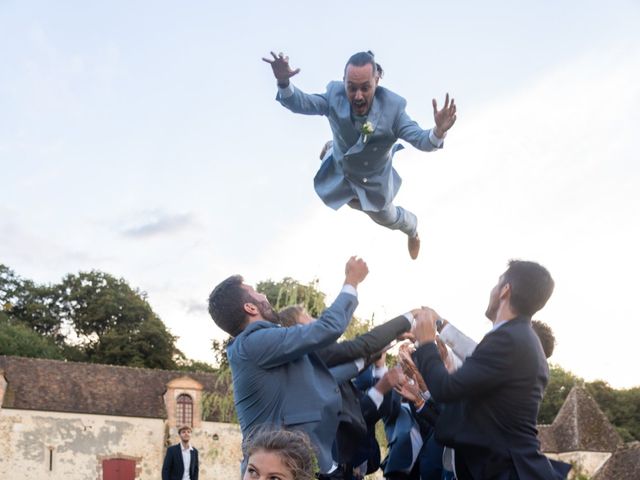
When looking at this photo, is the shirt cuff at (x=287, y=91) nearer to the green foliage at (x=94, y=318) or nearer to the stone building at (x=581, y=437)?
the stone building at (x=581, y=437)

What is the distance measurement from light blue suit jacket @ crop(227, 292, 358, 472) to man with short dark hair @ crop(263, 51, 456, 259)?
4.53 feet

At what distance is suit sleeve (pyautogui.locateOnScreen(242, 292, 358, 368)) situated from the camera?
17.0 feet

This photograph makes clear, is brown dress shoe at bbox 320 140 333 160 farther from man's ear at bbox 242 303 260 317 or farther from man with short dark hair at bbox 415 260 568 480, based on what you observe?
man with short dark hair at bbox 415 260 568 480

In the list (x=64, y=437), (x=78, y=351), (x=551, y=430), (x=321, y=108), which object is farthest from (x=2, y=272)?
(x=321, y=108)

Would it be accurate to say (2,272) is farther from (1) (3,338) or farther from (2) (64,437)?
(2) (64,437)

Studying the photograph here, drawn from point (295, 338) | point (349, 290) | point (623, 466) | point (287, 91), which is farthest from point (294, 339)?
point (623, 466)

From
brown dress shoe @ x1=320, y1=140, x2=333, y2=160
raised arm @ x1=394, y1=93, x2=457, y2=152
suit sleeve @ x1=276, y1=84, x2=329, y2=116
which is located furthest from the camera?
brown dress shoe @ x1=320, y1=140, x2=333, y2=160

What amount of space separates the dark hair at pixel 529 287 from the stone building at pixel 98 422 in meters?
40.1

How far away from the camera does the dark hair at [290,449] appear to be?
12.0ft

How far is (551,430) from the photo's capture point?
52.9m

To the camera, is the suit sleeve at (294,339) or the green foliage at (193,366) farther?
the green foliage at (193,366)

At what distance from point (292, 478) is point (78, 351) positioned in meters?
66.3

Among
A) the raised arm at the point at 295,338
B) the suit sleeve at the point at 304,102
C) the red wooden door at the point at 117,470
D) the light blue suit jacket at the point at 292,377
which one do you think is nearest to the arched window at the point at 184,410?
the red wooden door at the point at 117,470

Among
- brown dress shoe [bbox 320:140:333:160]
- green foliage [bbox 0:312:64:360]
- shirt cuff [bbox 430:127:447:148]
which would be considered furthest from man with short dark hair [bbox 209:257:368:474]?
green foliage [bbox 0:312:64:360]
